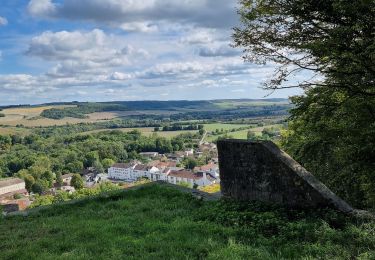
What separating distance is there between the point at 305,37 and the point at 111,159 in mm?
115542

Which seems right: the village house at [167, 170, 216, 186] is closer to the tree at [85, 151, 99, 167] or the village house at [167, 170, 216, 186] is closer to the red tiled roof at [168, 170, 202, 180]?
the red tiled roof at [168, 170, 202, 180]

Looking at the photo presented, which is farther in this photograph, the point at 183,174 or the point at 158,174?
the point at 158,174

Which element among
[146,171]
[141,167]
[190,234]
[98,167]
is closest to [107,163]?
[98,167]

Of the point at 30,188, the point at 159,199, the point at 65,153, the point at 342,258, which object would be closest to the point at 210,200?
the point at 159,199

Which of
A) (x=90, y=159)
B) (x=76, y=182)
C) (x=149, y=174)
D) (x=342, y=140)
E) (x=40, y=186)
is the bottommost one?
(x=149, y=174)

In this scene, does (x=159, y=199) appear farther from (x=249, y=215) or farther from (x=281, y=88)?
(x=281, y=88)

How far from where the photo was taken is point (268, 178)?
8.92 metres

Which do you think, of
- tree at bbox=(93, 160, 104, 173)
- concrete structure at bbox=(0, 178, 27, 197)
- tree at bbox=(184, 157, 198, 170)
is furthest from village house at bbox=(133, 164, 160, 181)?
concrete structure at bbox=(0, 178, 27, 197)

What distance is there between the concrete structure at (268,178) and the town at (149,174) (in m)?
66.1

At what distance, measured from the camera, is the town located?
80431mm

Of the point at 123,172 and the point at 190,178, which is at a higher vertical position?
the point at 190,178

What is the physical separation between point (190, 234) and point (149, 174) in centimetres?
9870

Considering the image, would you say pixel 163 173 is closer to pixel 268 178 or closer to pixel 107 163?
pixel 107 163

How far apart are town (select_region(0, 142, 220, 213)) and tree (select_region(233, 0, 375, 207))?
64462 mm
